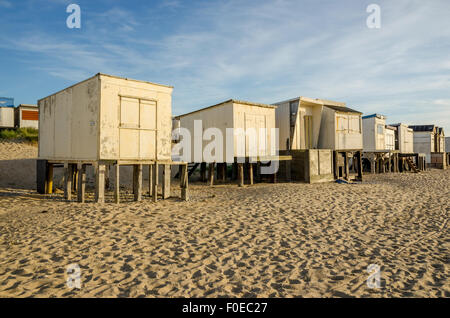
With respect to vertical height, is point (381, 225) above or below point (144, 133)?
below

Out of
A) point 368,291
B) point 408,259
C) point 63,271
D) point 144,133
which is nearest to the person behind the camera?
point 368,291

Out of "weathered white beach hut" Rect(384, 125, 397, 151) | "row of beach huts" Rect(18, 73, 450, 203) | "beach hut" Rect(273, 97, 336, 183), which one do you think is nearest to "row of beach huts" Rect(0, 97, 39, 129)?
"row of beach huts" Rect(18, 73, 450, 203)

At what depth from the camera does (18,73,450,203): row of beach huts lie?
31.7 feet

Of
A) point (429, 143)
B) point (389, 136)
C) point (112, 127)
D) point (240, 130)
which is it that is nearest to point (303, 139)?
point (240, 130)

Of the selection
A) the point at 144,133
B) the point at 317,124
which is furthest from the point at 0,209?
the point at 317,124

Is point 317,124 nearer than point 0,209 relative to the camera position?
No

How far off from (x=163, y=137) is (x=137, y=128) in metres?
1.09

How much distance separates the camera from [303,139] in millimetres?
19312

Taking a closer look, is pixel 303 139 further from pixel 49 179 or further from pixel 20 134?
pixel 20 134

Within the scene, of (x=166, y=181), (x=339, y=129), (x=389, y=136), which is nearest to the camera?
(x=166, y=181)

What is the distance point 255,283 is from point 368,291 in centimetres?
165

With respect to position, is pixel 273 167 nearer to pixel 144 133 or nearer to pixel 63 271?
pixel 144 133

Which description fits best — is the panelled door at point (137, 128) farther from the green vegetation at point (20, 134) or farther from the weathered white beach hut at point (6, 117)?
the weathered white beach hut at point (6, 117)

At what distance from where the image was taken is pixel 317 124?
1956 cm
